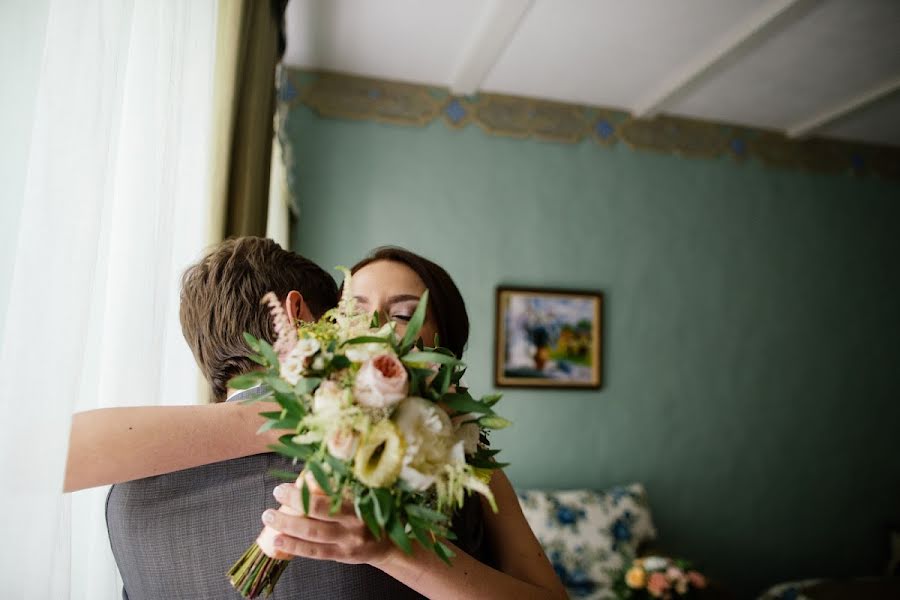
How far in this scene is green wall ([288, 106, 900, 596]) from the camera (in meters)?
3.85

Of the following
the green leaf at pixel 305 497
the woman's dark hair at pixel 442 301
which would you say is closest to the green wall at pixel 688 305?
the woman's dark hair at pixel 442 301

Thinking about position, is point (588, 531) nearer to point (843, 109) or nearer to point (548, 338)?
point (548, 338)

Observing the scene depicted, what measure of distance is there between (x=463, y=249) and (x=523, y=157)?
80cm

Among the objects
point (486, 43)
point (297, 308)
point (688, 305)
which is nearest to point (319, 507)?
point (297, 308)

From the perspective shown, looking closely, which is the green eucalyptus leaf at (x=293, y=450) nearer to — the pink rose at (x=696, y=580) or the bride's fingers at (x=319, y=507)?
the bride's fingers at (x=319, y=507)

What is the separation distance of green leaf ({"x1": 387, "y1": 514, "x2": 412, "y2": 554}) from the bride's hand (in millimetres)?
54

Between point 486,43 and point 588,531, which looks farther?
point 588,531

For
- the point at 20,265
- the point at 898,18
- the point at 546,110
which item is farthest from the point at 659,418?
the point at 20,265

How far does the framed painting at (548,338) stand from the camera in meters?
3.88

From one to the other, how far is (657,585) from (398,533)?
2551 mm

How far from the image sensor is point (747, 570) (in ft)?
13.6

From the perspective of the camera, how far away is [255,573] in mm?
849

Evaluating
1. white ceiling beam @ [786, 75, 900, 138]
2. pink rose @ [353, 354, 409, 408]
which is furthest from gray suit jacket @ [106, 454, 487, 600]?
white ceiling beam @ [786, 75, 900, 138]

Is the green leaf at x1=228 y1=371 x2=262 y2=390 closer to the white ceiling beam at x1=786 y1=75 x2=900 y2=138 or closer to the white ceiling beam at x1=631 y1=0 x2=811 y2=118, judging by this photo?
the white ceiling beam at x1=631 y1=0 x2=811 y2=118
